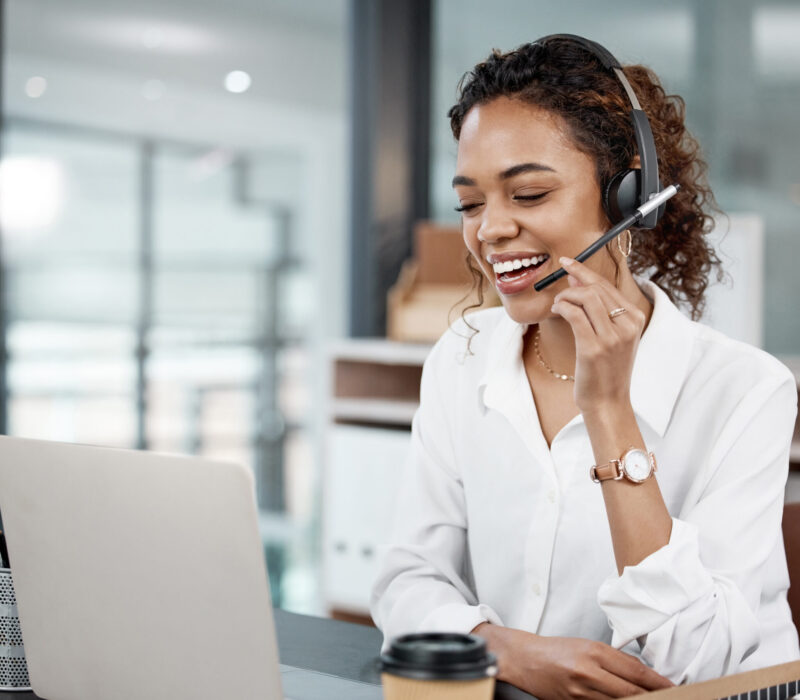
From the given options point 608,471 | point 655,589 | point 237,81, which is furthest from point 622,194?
point 237,81

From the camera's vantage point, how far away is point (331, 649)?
121 centimetres

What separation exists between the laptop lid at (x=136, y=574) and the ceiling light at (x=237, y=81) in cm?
307

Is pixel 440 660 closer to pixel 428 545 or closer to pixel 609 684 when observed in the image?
pixel 609 684

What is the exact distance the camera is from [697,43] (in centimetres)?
297

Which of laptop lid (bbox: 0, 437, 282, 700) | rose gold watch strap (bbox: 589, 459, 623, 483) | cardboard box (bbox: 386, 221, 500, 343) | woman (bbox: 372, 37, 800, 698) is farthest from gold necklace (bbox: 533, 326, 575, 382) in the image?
cardboard box (bbox: 386, 221, 500, 343)

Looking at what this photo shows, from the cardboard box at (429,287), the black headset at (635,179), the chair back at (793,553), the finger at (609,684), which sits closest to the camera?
the finger at (609,684)

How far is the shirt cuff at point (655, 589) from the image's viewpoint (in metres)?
1.13

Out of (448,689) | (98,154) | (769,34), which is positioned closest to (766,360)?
(448,689)

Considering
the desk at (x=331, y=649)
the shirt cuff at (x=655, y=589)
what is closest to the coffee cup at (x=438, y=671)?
the desk at (x=331, y=649)

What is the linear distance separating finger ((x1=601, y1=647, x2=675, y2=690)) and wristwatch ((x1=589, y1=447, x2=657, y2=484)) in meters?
0.17

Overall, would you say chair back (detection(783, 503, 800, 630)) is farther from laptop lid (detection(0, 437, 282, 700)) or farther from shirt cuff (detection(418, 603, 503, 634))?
laptop lid (detection(0, 437, 282, 700))

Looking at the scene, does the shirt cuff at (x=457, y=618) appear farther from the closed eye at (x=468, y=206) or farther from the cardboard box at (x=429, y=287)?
the cardboard box at (x=429, y=287)

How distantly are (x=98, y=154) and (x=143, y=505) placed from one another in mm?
3101

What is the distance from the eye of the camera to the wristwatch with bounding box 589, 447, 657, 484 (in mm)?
1148
